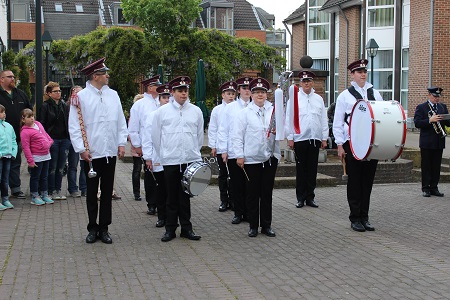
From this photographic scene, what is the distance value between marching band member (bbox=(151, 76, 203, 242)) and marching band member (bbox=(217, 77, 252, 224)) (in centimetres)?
94

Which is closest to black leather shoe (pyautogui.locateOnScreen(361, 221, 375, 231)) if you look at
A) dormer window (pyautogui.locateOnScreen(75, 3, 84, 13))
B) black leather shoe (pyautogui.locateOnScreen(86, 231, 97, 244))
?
black leather shoe (pyautogui.locateOnScreen(86, 231, 97, 244))

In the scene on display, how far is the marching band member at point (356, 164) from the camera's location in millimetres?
9570

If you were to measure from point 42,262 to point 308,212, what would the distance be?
4681 millimetres

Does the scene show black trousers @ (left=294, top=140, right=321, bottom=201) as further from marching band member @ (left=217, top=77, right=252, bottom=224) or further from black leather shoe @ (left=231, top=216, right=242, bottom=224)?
black leather shoe @ (left=231, top=216, right=242, bottom=224)

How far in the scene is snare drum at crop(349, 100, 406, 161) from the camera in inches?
355

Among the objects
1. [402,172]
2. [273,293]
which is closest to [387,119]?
[273,293]

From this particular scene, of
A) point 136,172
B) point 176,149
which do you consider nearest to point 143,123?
point 136,172

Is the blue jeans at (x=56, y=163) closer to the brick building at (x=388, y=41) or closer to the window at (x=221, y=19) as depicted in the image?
the brick building at (x=388, y=41)

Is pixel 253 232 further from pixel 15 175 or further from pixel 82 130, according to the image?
pixel 15 175

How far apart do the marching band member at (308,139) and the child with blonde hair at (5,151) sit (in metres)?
4.43

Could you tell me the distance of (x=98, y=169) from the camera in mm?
8742

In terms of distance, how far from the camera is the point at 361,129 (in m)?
9.18

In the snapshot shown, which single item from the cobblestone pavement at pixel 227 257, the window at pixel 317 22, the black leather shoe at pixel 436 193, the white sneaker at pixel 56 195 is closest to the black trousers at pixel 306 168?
the cobblestone pavement at pixel 227 257

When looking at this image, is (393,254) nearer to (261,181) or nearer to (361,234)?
(361,234)
